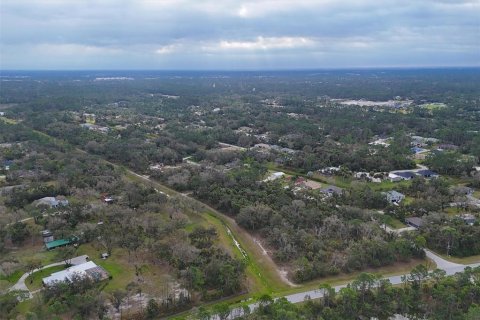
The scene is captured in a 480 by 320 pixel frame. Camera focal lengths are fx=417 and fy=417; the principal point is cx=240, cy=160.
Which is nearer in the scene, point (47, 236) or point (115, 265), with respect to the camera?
point (115, 265)

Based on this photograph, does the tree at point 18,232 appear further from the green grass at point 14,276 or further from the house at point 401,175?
the house at point 401,175

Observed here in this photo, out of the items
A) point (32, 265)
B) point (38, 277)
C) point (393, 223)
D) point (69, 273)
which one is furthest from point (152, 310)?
point (393, 223)

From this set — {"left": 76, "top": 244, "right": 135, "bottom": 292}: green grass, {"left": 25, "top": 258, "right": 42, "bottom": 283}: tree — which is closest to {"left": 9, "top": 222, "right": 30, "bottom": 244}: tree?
{"left": 25, "top": 258, "right": 42, "bottom": 283}: tree

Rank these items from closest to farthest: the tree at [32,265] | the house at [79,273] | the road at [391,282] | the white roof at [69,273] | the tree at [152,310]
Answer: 1. the tree at [152,310]
2. the road at [391,282]
3. the house at [79,273]
4. the white roof at [69,273]
5. the tree at [32,265]

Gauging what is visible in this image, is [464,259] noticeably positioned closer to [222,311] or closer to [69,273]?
[222,311]

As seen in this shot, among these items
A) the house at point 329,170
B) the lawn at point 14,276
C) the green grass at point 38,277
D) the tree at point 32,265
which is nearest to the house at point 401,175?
the house at point 329,170

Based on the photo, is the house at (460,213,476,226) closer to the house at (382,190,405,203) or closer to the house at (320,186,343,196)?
the house at (382,190,405,203)
